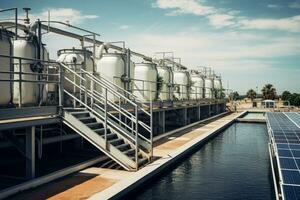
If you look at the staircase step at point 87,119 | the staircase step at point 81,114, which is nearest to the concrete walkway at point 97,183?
the staircase step at point 87,119

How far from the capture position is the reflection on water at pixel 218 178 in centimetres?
1221

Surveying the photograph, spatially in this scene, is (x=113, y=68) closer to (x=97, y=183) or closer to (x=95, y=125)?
(x=95, y=125)

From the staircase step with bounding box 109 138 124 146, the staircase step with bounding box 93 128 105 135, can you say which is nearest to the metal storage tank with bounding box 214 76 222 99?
the staircase step with bounding box 109 138 124 146

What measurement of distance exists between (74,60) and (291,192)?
14.8m

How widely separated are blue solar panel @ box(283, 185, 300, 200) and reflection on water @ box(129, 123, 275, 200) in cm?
369

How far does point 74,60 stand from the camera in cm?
1961

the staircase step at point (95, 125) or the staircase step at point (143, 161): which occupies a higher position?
the staircase step at point (95, 125)

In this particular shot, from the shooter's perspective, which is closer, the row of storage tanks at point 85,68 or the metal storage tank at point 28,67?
the row of storage tanks at point 85,68

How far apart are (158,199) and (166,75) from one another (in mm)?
21260

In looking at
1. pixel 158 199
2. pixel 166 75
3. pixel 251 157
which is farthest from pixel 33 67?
pixel 166 75

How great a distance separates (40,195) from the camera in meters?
10.5

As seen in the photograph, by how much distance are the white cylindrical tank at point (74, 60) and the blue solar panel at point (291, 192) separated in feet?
46.1

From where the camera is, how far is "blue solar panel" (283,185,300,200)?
7.78 meters

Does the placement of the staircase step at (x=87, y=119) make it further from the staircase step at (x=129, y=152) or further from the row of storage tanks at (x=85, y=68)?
the row of storage tanks at (x=85, y=68)
